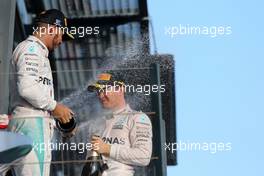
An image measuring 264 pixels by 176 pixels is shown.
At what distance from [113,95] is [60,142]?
0.25 metres

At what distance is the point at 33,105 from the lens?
183 inches

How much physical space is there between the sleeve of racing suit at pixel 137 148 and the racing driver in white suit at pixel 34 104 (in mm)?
212

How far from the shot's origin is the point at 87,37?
15.9ft

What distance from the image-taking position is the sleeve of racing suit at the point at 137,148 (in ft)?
15.3

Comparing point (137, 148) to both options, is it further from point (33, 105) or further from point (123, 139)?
point (33, 105)

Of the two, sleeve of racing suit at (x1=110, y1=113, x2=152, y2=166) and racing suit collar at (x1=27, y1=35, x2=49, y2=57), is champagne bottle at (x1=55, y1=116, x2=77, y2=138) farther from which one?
racing suit collar at (x1=27, y1=35, x2=49, y2=57)

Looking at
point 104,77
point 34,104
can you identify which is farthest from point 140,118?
point 34,104

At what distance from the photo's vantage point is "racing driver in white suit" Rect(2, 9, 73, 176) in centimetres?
461

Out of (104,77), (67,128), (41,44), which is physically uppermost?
(41,44)

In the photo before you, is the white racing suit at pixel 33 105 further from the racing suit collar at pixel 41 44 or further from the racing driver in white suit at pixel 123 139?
the racing driver in white suit at pixel 123 139

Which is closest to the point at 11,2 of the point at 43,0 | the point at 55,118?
the point at 43,0

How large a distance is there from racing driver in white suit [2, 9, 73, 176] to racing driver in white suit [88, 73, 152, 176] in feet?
0.49

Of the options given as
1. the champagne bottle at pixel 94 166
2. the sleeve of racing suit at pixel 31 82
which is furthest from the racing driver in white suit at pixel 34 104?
the champagne bottle at pixel 94 166

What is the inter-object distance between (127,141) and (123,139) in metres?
0.02
